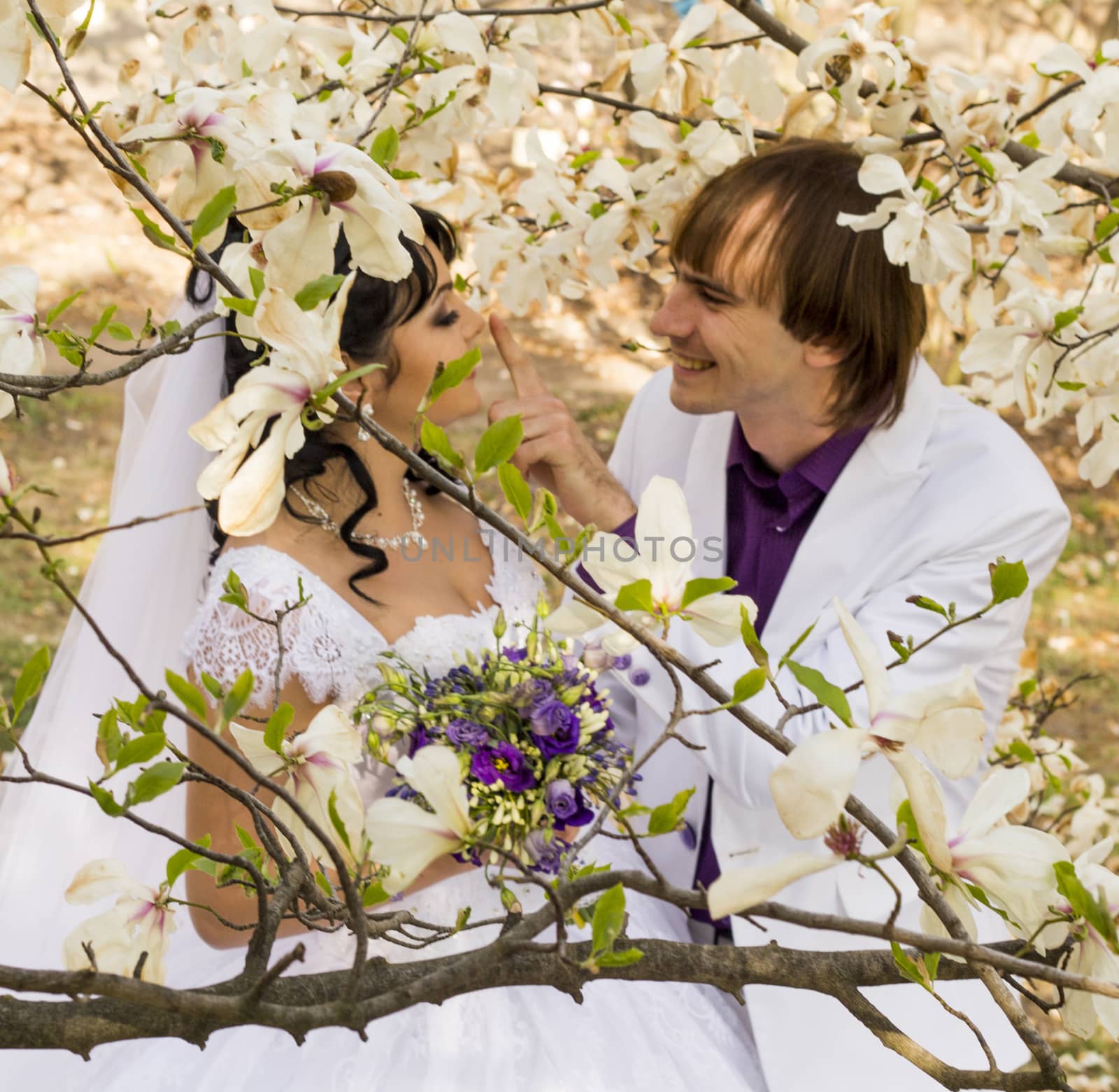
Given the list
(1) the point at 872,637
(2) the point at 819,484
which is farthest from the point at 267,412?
(2) the point at 819,484

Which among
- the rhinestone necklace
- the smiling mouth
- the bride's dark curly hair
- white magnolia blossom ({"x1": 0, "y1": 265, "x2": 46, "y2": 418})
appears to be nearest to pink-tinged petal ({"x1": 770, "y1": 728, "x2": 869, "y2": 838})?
white magnolia blossom ({"x1": 0, "y1": 265, "x2": 46, "y2": 418})

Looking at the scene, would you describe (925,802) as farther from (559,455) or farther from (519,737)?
(559,455)

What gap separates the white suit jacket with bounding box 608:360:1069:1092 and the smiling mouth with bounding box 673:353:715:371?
0.71 ft

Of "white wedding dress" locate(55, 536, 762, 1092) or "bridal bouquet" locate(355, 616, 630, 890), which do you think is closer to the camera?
"bridal bouquet" locate(355, 616, 630, 890)

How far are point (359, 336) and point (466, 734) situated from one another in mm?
751

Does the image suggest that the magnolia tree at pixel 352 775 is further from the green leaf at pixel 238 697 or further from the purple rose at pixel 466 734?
the purple rose at pixel 466 734

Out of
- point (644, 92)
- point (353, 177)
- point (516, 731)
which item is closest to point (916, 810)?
point (353, 177)

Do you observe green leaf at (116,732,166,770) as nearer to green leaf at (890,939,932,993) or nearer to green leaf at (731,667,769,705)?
green leaf at (731,667,769,705)

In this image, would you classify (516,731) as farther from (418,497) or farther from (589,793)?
(418,497)

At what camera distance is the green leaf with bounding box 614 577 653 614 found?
0.72 meters

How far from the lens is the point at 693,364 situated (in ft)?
6.99

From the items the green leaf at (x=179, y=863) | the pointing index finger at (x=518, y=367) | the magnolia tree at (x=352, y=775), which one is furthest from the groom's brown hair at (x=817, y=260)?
the green leaf at (x=179, y=863)

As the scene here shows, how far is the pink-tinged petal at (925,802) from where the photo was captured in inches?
25.1

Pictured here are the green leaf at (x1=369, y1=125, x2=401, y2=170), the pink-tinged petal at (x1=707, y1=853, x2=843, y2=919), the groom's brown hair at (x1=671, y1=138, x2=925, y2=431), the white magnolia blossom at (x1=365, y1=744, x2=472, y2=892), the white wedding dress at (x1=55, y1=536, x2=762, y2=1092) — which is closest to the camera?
the pink-tinged petal at (x1=707, y1=853, x2=843, y2=919)
